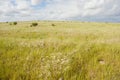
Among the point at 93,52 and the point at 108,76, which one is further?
the point at 93,52

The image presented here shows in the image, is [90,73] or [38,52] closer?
[90,73]

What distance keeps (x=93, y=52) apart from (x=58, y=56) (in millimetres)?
2247

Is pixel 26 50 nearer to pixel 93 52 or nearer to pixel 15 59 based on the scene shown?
pixel 15 59

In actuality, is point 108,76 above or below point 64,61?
below

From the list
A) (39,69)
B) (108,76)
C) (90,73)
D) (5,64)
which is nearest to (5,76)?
(5,64)

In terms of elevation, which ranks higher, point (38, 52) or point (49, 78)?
point (38, 52)

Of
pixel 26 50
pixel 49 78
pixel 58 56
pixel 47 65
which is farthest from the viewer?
pixel 26 50

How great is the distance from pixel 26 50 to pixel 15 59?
110cm

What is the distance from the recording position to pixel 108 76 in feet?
28.5

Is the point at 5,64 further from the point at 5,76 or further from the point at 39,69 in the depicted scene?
the point at 39,69

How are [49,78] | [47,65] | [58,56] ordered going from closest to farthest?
[49,78]
[47,65]
[58,56]

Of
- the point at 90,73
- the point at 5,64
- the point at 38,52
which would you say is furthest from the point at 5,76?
the point at 90,73

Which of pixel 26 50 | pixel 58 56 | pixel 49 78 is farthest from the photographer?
pixel 26 50

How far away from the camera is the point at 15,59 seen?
31.1 feet
